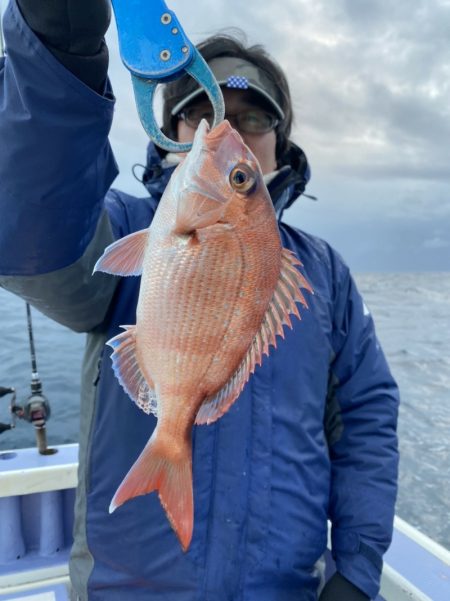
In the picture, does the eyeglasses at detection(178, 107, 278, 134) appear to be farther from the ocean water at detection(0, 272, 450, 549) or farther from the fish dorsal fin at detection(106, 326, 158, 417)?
the ocean water at detection(0, 272, 450, 549)

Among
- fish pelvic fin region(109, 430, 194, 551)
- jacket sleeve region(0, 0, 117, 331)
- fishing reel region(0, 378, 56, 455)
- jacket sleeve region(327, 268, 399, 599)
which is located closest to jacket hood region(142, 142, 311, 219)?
jacket sleeve region(327, 268, 399, 599)

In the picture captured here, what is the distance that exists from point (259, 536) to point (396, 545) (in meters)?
1.22

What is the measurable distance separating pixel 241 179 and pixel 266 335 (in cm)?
39

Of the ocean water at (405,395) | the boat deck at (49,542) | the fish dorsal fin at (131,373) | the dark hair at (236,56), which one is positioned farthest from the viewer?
the ocean water at (405,395)

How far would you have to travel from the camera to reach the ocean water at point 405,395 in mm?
5441

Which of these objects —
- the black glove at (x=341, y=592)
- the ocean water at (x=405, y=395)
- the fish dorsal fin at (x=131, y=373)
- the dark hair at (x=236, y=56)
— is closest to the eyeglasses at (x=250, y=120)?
the dark hair at (x=236, y=56)

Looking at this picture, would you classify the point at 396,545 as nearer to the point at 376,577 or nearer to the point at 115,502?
the point at 376,577

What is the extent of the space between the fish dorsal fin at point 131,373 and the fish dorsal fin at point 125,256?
14cm

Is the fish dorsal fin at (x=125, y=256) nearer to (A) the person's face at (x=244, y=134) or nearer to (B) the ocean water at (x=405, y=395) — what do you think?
(A) the person's face at (x=244, y=134)

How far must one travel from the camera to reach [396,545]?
2504 millimetres

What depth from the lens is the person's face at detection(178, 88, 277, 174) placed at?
6.43 feet

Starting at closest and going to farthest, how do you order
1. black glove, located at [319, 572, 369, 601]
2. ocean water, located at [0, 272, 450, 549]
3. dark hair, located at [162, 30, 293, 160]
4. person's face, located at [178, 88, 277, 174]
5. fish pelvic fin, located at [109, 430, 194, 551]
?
fish pelvic fin, located at [109, 430, 194, 551]
black glove, located at [319, 572, 369, 601]
person's face, located at [178, 88, 277, 174]
dark hair, located at [162, 30, 293, 160]
ocean water, located at [0, 272, 450, 549]

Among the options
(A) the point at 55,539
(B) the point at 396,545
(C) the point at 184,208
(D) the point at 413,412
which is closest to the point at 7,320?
(D) the point at 413,412

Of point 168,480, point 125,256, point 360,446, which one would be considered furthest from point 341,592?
point 125,256
